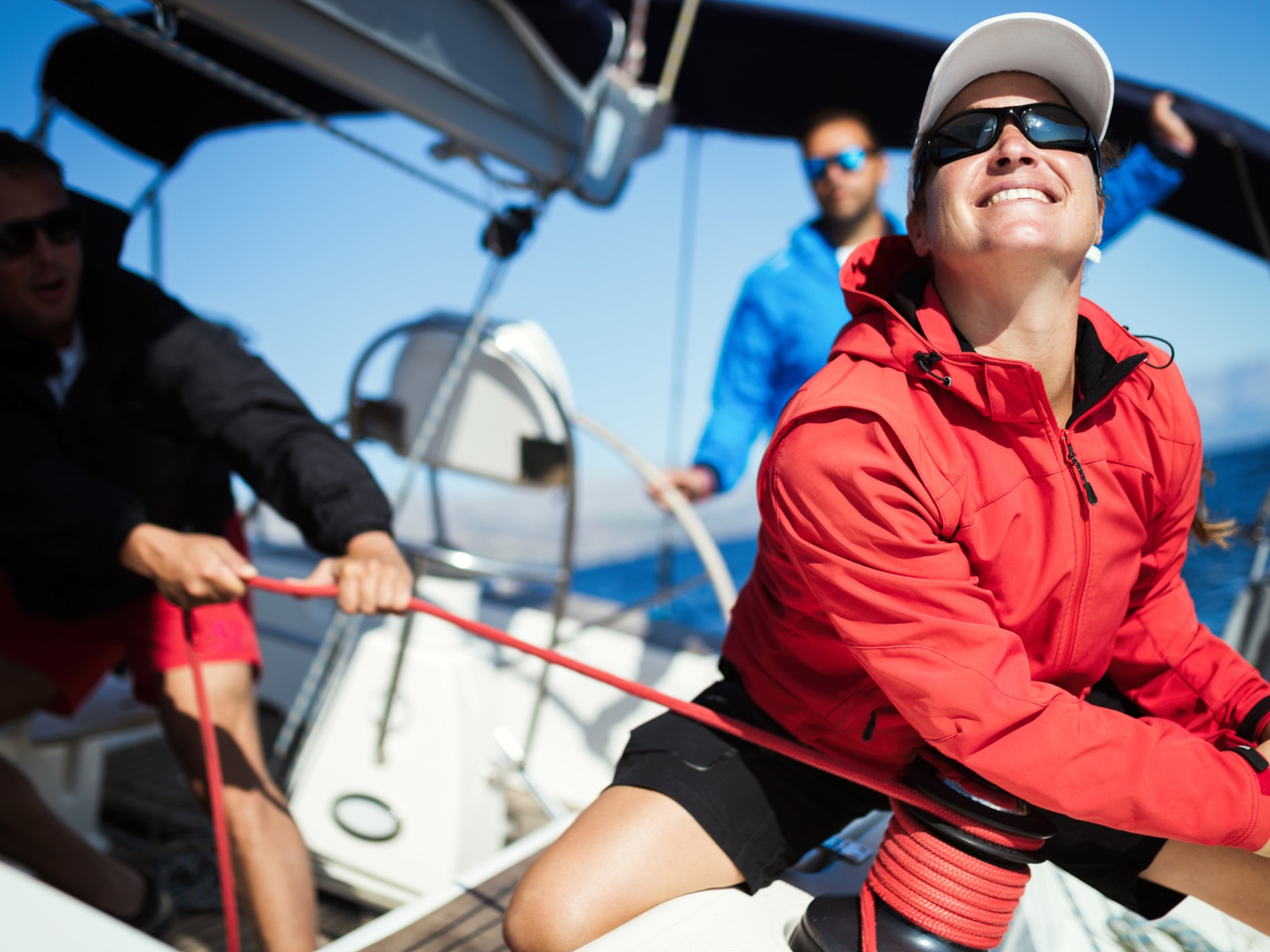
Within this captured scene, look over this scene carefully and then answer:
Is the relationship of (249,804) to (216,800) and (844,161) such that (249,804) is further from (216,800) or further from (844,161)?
(844,161)

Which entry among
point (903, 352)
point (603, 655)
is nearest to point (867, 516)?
point (903, 352)

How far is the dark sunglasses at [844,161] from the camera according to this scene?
2.32 m

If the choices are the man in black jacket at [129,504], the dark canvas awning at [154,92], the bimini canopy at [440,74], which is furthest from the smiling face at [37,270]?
the dark canvas awning at [154,92]

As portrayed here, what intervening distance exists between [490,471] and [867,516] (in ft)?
5.40

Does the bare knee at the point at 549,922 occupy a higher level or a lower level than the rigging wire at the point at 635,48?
lower

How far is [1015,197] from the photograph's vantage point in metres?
1.06

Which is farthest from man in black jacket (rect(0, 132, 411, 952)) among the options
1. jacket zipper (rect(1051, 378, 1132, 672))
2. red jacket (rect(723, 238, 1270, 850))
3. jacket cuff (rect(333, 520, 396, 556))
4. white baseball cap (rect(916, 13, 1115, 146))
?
white baseball cap (rect(916, 13, 1115, 146))

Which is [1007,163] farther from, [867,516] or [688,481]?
[688,481]

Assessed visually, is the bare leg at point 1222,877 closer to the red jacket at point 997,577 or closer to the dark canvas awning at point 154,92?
the red jacket at point 997,577

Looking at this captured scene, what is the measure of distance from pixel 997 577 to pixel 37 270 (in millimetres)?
1843

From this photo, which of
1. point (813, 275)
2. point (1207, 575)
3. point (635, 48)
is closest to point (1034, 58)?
point (813, 275)

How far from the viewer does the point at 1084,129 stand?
43.5 inches

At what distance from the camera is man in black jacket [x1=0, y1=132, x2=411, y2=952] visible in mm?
1537

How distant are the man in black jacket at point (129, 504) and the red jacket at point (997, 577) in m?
0.75
